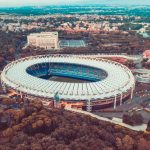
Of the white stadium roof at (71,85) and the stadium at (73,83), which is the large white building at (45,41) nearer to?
the stadium at (73,83)

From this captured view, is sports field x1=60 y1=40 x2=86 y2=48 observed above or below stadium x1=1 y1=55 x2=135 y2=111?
below

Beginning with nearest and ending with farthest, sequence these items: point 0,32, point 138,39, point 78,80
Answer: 1. point 78,80
2. point 138,39
3. point 0,32

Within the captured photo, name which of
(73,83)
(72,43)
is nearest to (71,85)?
(73,83)

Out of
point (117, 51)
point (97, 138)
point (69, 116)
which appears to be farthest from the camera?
point (117, 51)

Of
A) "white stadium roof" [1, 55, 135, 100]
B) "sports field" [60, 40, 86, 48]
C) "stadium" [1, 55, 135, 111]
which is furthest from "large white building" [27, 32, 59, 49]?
"white stadium roof" [1, 55, 135, 100]

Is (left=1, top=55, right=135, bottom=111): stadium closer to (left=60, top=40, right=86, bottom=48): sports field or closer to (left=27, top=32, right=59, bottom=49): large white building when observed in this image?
(left=27, top=32, right=59, bottom=49): large white building

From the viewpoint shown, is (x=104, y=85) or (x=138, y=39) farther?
(x=138, y=39)

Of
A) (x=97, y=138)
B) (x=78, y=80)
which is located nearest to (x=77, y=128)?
(x=97, y=138)

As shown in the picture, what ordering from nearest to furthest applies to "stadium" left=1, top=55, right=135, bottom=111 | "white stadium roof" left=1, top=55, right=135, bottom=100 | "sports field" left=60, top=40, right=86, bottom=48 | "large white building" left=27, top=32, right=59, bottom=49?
"stadium" left=1, top=55, right=135, bottom=111, "white stadium roof" left=1, top=55, right=135, bottom=100, "large white building" left=27, top=32, right=59, bottom=49, "sports field" left=60, top=40, right=86, bottom=48

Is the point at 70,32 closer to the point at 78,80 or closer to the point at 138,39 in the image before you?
the point at 138,39
